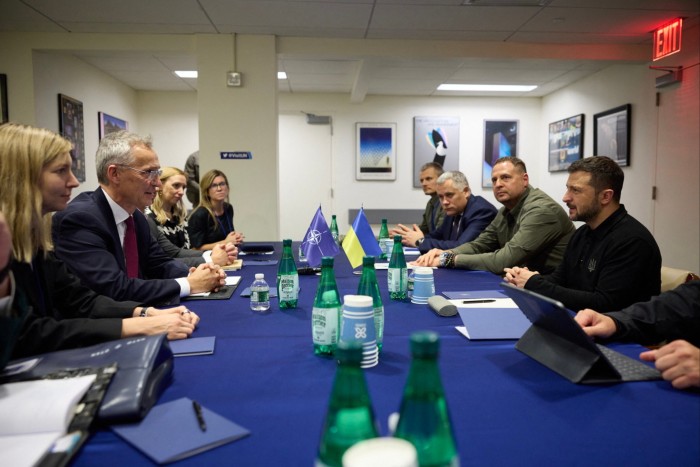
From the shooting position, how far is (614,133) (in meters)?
5.51

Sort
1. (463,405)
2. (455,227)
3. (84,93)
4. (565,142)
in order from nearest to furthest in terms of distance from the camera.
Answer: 1. (463,405)
2. (455,227)
3. (84,93)
4. (565,142)

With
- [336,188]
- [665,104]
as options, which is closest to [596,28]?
[665,104]

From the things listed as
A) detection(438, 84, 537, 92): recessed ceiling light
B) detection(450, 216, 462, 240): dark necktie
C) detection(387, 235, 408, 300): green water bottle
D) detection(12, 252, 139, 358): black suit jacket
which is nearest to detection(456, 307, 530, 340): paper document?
detection(387, 235, 408, 300): green water bottle

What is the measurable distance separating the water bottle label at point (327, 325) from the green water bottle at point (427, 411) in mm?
689

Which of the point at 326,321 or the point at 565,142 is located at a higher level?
the point at 565,142

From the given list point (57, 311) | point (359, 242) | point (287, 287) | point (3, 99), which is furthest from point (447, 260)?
point (3, 99)

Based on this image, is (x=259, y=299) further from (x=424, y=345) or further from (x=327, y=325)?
(x=424, y=345)

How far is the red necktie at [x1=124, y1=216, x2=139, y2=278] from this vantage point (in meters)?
2.28

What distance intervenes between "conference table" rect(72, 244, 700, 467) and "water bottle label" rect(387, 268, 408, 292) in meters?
0.42

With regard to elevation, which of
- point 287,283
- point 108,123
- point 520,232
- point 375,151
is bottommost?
point 287,283

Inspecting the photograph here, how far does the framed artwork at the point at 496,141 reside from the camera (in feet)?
24.7

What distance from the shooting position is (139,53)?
16.7 feet

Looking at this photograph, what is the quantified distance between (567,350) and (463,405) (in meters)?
0.34

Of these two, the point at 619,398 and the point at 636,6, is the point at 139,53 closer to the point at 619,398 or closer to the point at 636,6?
the point at 636,6
